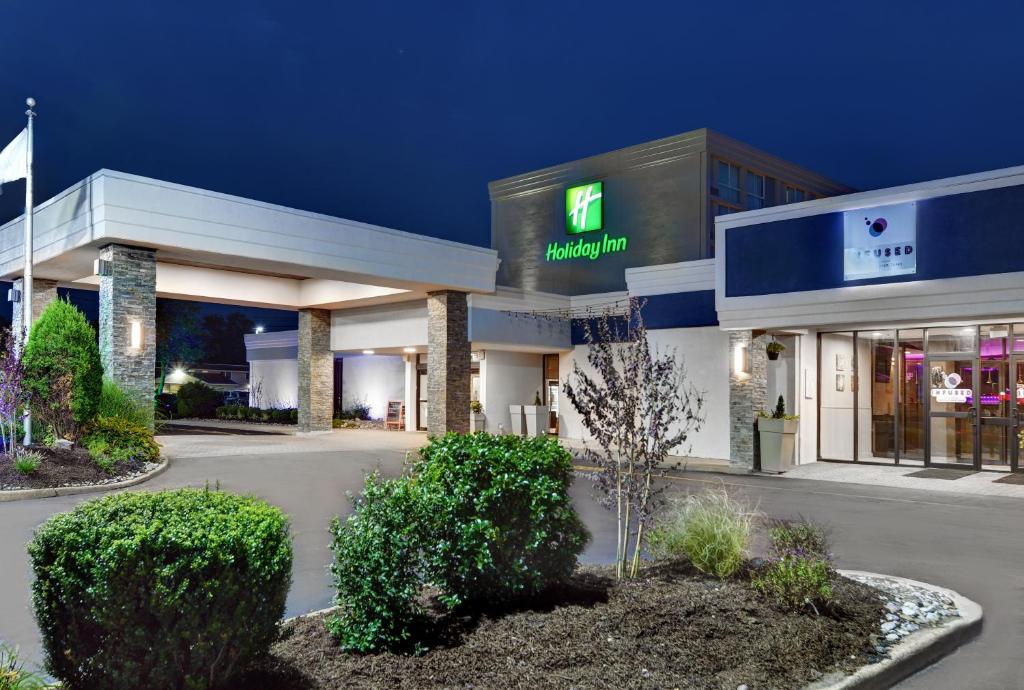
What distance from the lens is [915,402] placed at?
17.3 metres

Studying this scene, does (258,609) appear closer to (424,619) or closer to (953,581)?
(424,619)

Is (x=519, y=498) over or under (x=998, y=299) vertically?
under

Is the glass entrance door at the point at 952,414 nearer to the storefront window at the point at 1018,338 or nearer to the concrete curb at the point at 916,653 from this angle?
the storefront window at the point at 1018,338

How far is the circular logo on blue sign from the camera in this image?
15578mm

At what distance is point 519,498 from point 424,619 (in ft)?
3.42

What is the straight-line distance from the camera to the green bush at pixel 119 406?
16359 mm

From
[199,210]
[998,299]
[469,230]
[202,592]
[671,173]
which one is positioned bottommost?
[202,592]

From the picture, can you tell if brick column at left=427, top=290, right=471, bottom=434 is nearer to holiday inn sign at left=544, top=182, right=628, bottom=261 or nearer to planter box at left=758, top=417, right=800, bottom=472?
planter box at left=758, top=417, right=800, bottom=472

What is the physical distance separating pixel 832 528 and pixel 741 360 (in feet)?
26.5

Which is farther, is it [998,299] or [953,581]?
[998,299]

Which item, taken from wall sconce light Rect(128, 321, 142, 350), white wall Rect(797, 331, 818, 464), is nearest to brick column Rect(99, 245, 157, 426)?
wall sconce light Rect(128, 321, 142, 350)

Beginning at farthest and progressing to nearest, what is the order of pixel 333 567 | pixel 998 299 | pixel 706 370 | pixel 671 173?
pixel 671 173 < pixel 706 370 < pixel 998 299 < pixel 333 567

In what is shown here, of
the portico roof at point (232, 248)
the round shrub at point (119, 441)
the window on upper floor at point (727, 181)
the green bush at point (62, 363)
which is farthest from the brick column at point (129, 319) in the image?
the window on upper floor at point (727, 181)

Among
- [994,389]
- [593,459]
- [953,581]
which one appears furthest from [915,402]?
[593,459]
